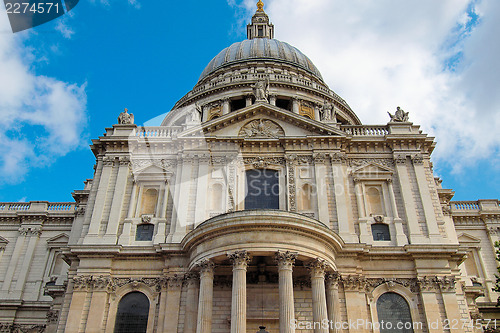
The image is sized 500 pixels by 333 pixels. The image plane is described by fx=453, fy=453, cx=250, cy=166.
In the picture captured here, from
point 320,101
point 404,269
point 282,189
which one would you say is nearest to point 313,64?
point 320,101

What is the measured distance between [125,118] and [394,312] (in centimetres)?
2062

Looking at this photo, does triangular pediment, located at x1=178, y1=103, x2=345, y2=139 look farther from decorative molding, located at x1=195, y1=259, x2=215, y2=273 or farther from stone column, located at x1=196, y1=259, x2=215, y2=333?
stone column, located at x1=196, y1=259, x2=215, y2=333

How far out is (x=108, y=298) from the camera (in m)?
24.1

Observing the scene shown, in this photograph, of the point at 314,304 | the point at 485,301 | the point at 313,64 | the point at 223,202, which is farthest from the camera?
the point at 313,64

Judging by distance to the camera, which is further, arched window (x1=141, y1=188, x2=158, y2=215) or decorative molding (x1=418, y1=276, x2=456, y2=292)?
arched window (x1=141, y1=188, x2=158, y2=215)

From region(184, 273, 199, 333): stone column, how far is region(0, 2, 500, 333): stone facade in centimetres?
5

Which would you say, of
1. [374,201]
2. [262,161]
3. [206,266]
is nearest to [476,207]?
[374,201]

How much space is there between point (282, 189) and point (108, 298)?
11603 millimetres

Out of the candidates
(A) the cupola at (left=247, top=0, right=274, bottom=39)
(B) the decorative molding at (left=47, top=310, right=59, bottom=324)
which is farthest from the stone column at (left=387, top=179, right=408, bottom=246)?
(A) the cupola at (left=247, top=0, right=274, bottom=39)

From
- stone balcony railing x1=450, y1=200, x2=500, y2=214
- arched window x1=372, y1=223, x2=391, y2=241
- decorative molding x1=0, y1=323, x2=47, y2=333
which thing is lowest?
decorative molding x1=0, y1=323, x2=47, y2=333

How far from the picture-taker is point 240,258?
70.7 ft

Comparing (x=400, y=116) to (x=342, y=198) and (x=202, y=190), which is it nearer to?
(x=342, y=198)

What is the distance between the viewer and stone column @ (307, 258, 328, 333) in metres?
20.8

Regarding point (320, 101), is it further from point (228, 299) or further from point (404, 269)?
point (228, 299)
